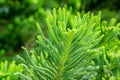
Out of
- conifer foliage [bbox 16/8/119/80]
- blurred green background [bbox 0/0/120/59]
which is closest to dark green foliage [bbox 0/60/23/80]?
conifer foliage [bbox 16/8/119/80]

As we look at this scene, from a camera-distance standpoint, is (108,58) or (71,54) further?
(108,58)

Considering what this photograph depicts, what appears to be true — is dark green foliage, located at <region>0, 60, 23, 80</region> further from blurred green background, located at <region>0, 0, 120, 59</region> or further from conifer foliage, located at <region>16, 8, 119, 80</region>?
blurred green background, located at <region>0, 0, 120, 59</region>

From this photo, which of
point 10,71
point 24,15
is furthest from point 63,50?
point 24,15

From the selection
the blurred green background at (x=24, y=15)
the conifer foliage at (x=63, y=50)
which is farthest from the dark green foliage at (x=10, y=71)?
the blurred green background at (x=24, y=15)

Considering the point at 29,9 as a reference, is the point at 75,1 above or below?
below

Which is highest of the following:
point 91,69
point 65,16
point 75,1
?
point 75,1

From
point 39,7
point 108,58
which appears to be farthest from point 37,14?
point 108,58

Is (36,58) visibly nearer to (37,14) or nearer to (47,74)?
(47,74)
